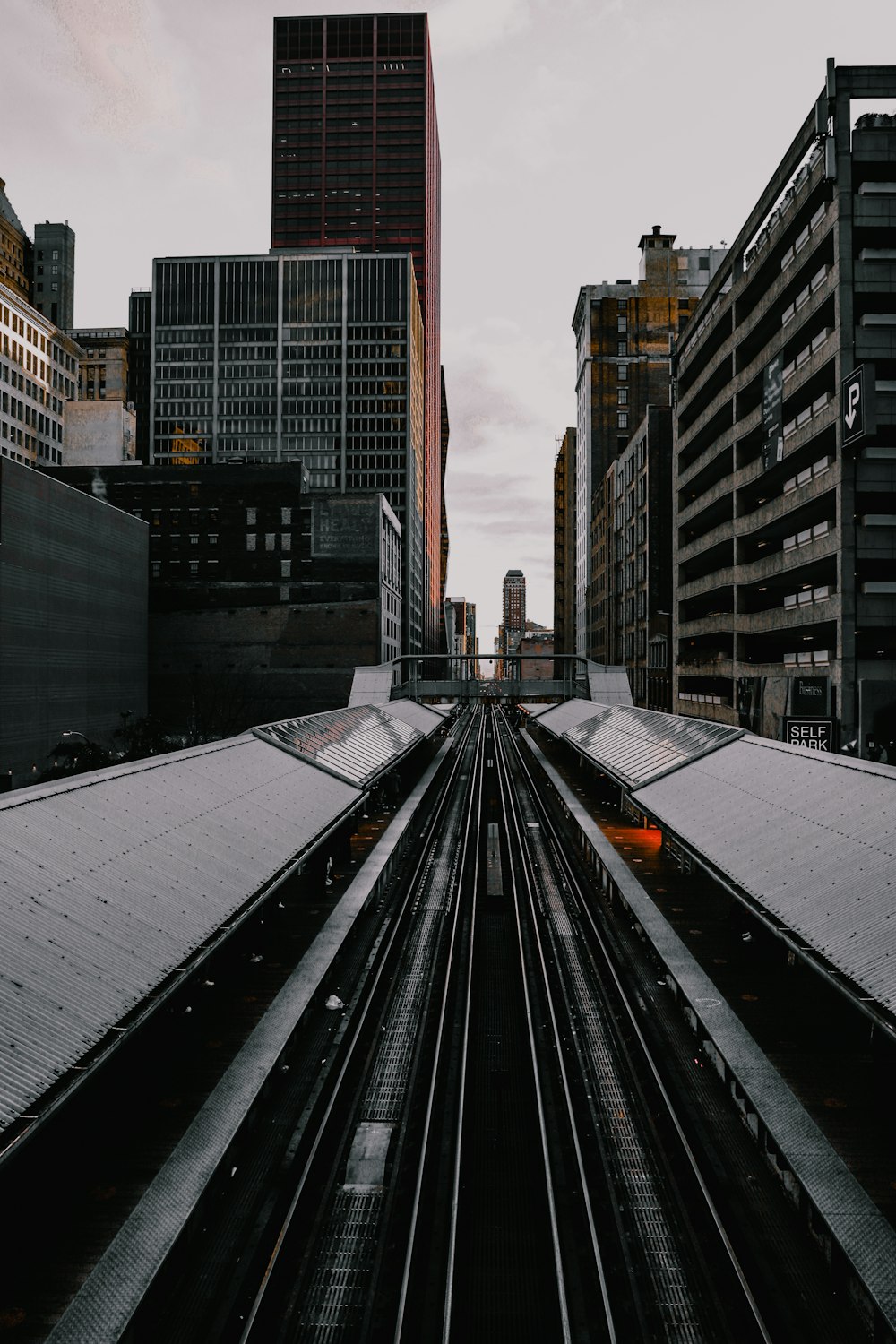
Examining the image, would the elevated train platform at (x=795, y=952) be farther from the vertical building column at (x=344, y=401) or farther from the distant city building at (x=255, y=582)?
the vertical building column at (x=344, y=401)

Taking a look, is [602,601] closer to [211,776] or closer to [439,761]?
[439,761]

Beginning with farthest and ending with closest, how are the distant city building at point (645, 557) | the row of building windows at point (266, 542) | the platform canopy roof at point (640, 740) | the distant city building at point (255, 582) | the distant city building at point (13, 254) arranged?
the distant city building at point (13, 254)
the row of building windows at point (266, 542)
the distant city building at point (255, 582)
the distant city building at point (645, 557)
the platform canopy roof at point (640, 740)

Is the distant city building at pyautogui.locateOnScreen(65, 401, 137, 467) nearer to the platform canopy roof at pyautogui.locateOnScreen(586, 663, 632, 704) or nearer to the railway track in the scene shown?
the platform canopy roof at pyautogui.locateOnScreen(586, 663, 632, 704)

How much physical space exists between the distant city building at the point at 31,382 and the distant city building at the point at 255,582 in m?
7.35

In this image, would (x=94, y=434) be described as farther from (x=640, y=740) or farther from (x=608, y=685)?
(x=640, y=740)

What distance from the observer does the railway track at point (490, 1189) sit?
824cm

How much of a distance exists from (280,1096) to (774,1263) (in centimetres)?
743

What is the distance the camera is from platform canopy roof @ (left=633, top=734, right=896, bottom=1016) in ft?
38.5

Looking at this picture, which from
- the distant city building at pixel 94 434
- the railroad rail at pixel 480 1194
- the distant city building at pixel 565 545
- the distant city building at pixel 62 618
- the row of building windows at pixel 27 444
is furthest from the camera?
Result: the distant city building at pixel 565 545

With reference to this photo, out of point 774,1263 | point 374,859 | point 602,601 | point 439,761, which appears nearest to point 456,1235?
point 774,1263

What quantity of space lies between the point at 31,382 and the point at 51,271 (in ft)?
380

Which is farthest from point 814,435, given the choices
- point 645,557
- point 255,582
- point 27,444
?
point 27,444

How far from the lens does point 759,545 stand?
5381 cm

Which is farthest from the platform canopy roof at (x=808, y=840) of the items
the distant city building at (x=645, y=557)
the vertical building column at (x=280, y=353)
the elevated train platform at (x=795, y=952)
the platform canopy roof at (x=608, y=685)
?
the vertical building column at (x=280, y=353)
